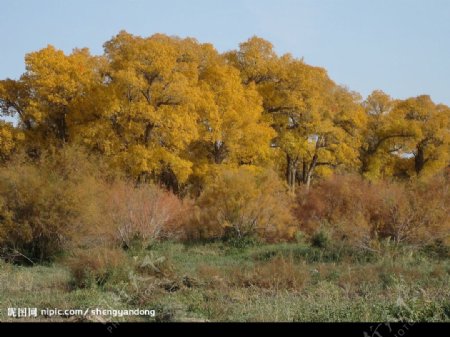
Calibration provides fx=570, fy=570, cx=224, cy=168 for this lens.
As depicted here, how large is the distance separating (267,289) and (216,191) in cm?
1180

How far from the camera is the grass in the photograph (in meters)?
9.65

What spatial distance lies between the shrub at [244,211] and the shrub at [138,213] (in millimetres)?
1908

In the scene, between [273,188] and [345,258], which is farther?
[273,188]

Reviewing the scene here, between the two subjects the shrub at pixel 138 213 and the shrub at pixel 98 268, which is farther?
the shrub at pixel 138 213

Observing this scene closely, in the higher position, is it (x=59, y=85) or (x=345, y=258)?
(x=59, y=85)

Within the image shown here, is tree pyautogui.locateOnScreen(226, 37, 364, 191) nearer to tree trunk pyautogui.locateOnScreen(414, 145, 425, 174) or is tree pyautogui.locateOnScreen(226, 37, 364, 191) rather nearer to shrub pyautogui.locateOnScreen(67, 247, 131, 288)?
tree trunk pyautogui.locateOnScreen(414, 145, 425, 174)

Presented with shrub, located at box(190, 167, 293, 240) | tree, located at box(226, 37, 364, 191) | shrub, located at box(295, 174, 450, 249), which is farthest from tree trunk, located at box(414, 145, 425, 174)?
shrub, located at box(190, 167, 293, 240)

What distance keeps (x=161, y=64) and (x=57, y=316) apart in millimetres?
24382

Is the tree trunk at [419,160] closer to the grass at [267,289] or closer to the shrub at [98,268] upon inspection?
the grass at [267,289]

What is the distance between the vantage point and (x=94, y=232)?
21.1 metres

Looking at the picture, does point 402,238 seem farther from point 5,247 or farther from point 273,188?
point 5,247


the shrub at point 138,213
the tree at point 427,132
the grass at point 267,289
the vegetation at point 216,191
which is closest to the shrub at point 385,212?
the vegetation at point 216,191

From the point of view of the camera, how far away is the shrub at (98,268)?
1355cm
